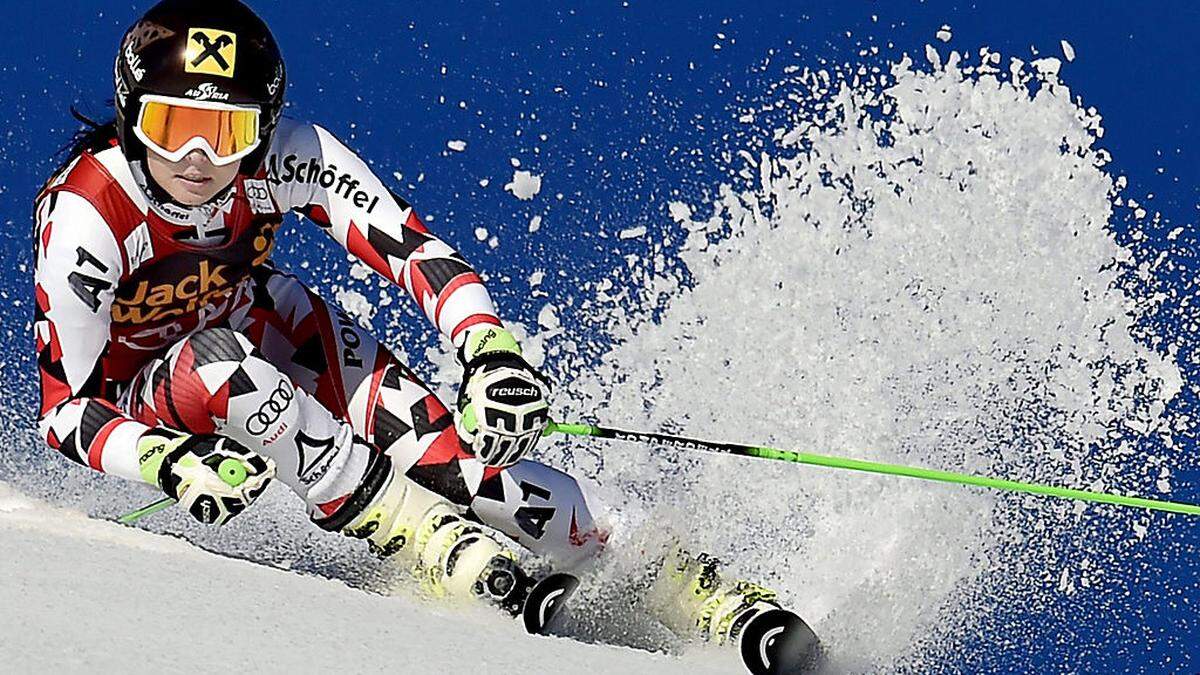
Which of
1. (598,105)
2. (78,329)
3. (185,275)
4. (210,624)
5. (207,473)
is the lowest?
(210,624)

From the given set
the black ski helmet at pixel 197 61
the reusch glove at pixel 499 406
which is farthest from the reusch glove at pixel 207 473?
the black ski helmet at pixel 197 61

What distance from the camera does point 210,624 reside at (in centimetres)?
142

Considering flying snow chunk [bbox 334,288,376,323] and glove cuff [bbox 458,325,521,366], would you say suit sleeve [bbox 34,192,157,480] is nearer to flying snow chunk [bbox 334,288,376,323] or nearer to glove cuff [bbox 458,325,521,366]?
glove cuff [bbox 458,325,521,366]

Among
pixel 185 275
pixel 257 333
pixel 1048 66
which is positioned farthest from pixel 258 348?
pixel 1048 66

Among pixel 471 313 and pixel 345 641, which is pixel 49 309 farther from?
pixel 345 641

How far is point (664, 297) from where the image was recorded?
325 cm

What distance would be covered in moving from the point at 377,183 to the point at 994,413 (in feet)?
4.55

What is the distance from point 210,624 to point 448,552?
686 millimetres

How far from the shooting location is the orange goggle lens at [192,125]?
186 cm

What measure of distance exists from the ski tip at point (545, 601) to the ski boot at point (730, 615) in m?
0.14

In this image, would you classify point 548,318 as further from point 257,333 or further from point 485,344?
point 485,344

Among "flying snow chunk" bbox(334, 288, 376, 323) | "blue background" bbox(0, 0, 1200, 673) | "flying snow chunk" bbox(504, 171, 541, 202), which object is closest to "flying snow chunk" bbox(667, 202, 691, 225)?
"blue background" bbox(0, 0, 1200, 673)

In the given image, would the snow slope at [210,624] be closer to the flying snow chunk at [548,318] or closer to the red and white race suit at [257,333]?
the red and white race suit at [257,333]

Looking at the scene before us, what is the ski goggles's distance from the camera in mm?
1862
